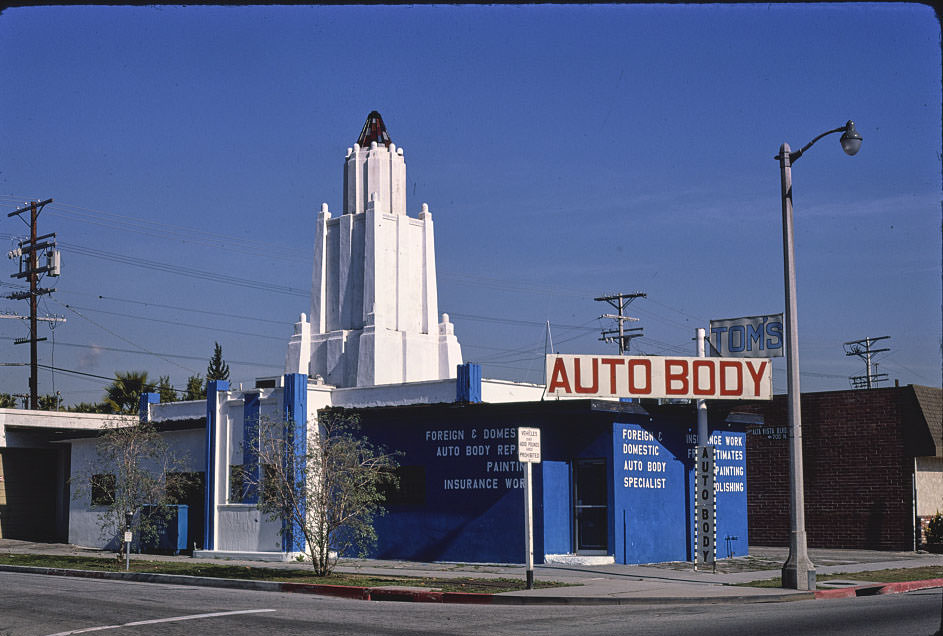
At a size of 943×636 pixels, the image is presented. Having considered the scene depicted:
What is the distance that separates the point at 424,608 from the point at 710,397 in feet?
35.3

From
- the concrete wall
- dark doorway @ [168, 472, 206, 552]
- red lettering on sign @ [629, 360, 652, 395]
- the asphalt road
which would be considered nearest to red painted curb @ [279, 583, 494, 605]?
the asphalt road

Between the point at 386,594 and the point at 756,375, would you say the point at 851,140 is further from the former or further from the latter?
the point at 386,594

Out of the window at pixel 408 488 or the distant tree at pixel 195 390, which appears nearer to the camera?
the window at pixel 408 488

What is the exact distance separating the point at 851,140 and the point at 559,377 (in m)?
8.94

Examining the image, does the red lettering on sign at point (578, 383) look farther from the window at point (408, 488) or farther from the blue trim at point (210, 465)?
the blue trim at point (210, 465)

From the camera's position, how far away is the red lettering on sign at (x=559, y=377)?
2544 centimetres

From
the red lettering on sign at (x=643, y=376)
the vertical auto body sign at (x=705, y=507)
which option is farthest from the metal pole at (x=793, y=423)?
the red lettering on sign at (x=643, y=376)

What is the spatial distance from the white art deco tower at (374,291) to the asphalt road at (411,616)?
17.9 meters

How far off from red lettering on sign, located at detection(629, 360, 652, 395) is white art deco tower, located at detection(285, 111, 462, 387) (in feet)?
42.1

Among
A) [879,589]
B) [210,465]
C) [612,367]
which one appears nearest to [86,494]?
[210,465]

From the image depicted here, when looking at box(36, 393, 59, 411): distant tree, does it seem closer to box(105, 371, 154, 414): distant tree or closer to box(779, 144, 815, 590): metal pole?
box(105, 371, 154, 414): distant tree

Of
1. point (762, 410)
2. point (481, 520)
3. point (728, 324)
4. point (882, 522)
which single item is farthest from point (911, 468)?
point (481, 520)

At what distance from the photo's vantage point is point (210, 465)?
3153 cm

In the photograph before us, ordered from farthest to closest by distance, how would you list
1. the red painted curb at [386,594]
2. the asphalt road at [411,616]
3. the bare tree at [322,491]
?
the bare tree at [322,491], the red painted curb at [386,594], the asphalt road at [411,616]
